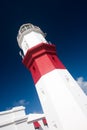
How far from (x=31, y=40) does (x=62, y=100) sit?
6.47 metres

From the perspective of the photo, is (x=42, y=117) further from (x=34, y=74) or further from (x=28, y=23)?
(x=28, y=23)

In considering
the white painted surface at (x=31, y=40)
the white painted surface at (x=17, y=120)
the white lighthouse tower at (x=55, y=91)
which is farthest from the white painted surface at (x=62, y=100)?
the white painted surface at (x=31, y=40)

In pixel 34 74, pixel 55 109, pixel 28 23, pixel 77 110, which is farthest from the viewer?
pixel 28 23

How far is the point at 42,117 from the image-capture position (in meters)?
12.6

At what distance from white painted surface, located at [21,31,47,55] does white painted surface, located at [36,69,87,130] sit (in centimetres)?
379

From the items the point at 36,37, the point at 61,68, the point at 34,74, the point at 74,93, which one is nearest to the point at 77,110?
the point at 74,93

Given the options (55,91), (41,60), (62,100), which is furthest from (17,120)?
(41,60)

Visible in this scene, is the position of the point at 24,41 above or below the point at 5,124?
above

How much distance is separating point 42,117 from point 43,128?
1.00m

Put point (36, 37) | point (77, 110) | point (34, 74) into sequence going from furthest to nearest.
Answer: point (36, 37), point (34, 74), point (77, 110)

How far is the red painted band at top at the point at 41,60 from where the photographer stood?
9.78 meters

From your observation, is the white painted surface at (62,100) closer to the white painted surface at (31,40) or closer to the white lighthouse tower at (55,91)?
the white lighthouse tower at (55,91)

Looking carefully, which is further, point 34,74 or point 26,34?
point 26,34

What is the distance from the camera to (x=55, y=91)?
8484mm
